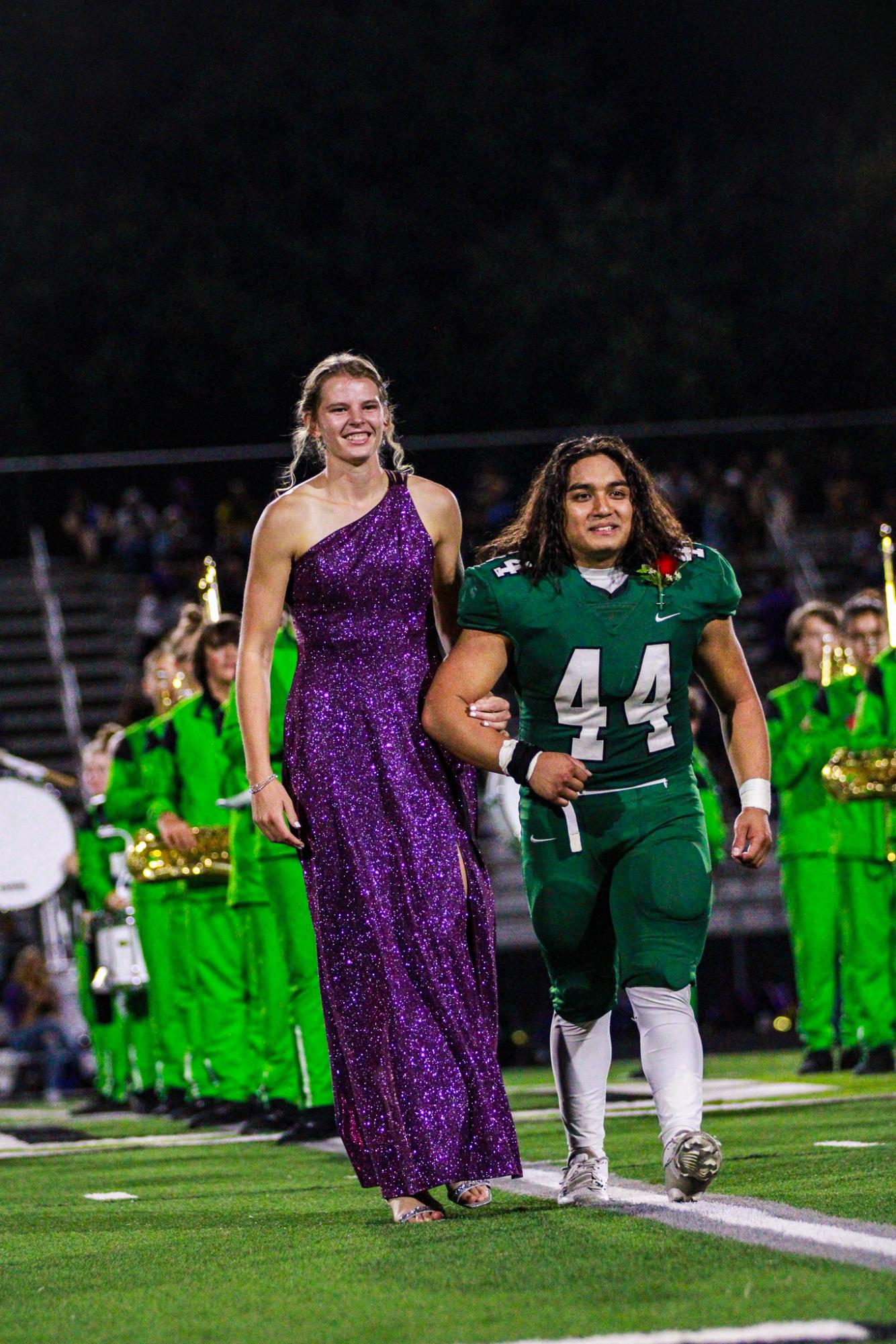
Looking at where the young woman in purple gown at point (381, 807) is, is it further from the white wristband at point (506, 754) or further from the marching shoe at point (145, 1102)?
the marching shoe at point (145, 1102)

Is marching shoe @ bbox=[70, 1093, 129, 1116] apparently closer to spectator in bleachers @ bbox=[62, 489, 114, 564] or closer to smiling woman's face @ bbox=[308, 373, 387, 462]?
smiling woman's face @ bbox=[308, 373, 387, 462]

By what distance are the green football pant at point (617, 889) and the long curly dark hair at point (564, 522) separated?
1.75ft

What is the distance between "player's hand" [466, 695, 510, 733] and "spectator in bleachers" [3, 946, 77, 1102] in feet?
31.2

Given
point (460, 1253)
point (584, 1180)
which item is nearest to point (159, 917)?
point (584, 1180)

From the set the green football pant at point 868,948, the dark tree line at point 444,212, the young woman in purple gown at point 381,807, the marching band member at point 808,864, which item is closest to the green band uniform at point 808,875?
the marching band member at point 808,864

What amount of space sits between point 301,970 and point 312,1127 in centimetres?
59

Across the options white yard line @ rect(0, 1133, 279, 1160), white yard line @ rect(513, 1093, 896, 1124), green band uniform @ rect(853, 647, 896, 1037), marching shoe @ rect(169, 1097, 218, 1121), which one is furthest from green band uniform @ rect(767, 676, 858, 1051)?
white yard line @ rect(0, 1133, 279, 1160)

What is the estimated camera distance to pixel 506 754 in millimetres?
5223

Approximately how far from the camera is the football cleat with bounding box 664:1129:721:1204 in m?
4.98

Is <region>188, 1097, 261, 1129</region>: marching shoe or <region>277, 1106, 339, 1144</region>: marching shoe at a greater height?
<region>277, 1106, 339, 1144</region>: marching shoe

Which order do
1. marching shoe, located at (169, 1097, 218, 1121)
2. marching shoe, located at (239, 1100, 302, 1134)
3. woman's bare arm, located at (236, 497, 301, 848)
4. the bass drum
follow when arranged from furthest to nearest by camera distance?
the bass drum
marching shoe, located at (169, 1097, 218, 1121)
marching shoe, located at (239, 1100, 302, 1134)
woman's bare arm, located at (236, 497, 301, 848)

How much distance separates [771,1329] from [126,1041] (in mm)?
A: 8955

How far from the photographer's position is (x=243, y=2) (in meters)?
36.7

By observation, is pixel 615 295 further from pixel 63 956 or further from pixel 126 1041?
pixel 126 1041
